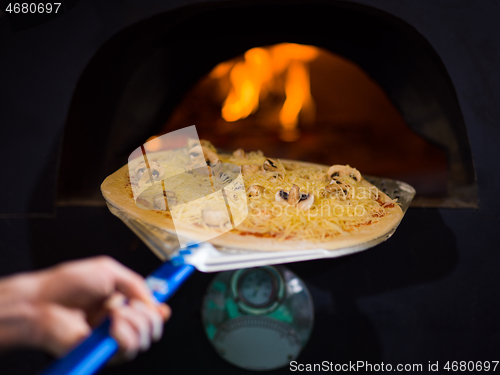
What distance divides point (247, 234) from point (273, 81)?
308 cm

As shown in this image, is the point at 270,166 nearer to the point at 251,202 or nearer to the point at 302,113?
the point at 251,202

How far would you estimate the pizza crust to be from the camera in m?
0.76

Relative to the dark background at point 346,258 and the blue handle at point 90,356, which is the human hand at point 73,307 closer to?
the blue handle at point 90,356

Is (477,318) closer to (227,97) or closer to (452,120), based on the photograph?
(452,120)

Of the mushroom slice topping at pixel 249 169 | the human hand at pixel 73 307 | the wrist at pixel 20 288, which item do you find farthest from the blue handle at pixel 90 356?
the mushroom slice topping at pixel 249 169

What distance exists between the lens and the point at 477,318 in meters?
1.32

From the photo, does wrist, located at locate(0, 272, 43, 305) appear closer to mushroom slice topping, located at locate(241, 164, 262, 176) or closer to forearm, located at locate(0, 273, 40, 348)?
forearm, located at locate(0, 273, 40, 348)

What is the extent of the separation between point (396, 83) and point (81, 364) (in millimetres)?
1792

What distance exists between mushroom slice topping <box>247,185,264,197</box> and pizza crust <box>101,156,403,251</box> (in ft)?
0.76

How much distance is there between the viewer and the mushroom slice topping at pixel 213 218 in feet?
2.66

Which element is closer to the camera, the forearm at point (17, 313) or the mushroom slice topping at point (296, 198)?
the forearm at point (17, 313)

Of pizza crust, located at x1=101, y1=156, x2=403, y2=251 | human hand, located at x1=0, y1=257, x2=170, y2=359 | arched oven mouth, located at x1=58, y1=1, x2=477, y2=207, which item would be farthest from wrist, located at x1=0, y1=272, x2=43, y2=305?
arched oven mouth, located at x1=58, y1=1, x2=477, y2=207

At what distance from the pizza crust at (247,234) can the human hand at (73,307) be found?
27 centimetres

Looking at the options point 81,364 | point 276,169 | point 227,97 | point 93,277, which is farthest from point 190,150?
point 227,97
